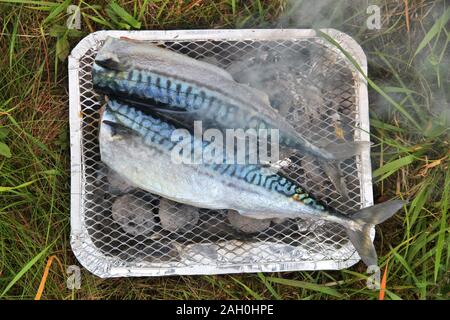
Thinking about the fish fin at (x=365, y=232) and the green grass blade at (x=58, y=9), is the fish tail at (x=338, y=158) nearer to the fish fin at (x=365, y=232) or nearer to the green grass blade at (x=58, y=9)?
the fish fin at (x=365, y=232)

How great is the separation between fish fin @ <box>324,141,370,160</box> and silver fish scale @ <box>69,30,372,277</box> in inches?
7.8

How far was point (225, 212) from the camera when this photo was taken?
2572mm

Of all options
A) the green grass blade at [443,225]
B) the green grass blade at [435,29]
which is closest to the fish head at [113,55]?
the green grass blade at [435,29]

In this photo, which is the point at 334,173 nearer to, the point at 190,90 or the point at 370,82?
the point at 370,82

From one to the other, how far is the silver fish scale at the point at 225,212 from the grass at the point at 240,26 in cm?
13

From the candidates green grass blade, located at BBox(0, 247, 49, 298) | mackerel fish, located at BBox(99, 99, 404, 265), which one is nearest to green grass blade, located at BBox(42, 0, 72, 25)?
mackerel fish, located at BBox(99, 99, 404, 265)

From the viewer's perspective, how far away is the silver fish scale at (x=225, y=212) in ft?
8.13

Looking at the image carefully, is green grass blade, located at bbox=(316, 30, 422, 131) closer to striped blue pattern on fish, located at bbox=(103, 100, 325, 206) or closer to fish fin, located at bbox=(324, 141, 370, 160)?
fish fin, located at bbox=(324, 141, 370, 160)

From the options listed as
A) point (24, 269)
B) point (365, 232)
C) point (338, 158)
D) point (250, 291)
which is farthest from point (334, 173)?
point (24, 269)

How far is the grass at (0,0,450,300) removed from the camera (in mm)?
2572

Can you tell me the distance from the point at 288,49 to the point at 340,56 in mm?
244

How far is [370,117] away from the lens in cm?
265
